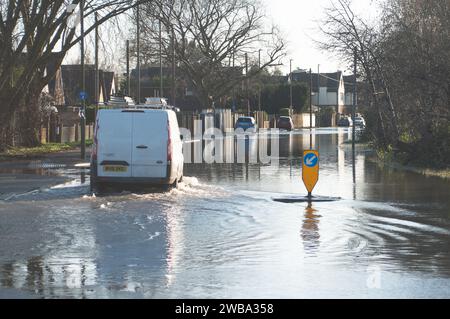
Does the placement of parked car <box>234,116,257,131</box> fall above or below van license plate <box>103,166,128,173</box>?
above

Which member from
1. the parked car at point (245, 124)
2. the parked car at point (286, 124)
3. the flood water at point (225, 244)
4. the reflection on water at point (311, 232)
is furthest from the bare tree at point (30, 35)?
the parked car at point (286, 124)

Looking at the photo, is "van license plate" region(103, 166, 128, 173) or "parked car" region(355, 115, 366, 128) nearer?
"van license plate" region(103, 166, 128, 173)

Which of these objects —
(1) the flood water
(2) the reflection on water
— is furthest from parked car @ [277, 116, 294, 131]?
(2) the reflection on water

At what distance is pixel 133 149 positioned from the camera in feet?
63.2

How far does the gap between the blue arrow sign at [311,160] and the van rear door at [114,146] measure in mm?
3750

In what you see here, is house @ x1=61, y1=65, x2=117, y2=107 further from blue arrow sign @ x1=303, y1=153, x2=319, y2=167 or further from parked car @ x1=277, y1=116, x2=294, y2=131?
blue arrow sign @ x1=303, y1=153, x2=319, y2=167

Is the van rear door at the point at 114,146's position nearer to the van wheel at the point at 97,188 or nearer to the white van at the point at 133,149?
the white van at the point at 133,149

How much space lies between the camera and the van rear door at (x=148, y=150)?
19.3m

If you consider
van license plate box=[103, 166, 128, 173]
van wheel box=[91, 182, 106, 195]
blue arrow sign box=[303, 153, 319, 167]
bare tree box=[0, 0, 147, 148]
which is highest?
bare tree box=[0, 0, 147, 148]

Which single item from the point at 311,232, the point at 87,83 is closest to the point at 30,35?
the point at 311,232

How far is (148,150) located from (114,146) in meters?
0.73

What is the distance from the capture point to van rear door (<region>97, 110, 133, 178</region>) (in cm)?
1916

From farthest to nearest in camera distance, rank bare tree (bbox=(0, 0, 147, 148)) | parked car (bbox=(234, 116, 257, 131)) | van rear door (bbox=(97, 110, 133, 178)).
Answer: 1. parked car (bbox=(234, 116, 257, 131))
2. bare tree (bbox=(0, 0, 147, 148))
3. van rear door (bbox=(97, 110, 133, 178))
